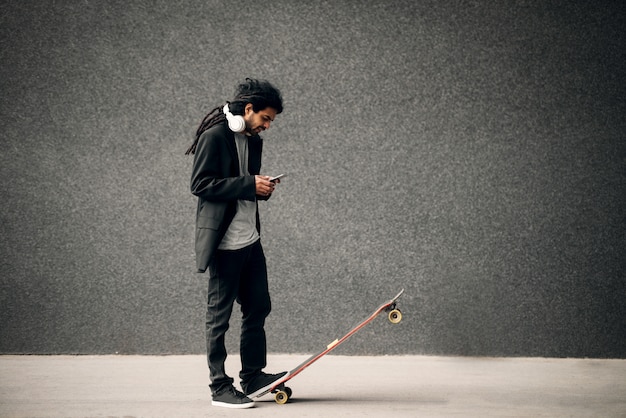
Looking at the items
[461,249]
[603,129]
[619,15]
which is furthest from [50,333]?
[619,15]

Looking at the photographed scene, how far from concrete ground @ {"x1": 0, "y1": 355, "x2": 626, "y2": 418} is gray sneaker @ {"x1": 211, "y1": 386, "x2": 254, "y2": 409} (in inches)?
1.6

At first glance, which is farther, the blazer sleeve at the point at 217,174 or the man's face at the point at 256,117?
the man's face at the point at 256,117

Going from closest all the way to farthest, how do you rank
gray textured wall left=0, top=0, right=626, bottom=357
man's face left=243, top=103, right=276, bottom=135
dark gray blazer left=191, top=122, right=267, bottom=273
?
dark gray blazer left=191, top=122, right=267, bottom=273
man's face left=243, top=103, right=276, bottom=135
gray textured wall left=0, top=0, right=626, bottom=357

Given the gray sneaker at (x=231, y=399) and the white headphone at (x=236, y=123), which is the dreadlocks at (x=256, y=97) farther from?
the gray sneaker at (x=231, y=399)

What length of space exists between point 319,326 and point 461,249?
102cm

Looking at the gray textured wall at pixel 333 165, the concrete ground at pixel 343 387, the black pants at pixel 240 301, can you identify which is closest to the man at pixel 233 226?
the black pants at pixel 240 301

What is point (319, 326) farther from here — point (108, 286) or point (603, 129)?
point (603, 129)

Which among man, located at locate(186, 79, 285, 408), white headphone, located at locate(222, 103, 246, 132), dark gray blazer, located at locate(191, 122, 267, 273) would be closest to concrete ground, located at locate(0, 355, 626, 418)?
man, located at locate(186, 79, 285, 408)

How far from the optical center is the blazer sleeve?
106 inches

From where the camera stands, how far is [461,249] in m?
3.90

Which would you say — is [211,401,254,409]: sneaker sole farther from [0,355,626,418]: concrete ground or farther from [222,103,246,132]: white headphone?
[222,103,246,132]: white headphone

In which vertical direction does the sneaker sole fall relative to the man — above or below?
below

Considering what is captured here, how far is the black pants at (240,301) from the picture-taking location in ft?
9.11

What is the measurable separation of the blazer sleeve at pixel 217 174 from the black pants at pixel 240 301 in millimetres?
270
